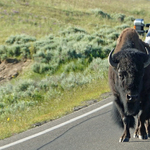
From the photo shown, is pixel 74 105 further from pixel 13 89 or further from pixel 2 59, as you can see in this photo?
pixel 2 59

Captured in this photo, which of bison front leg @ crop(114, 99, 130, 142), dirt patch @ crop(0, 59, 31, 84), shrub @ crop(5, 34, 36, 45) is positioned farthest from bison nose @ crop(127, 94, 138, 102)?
shrub @ crop(5, 34, 36, 45)

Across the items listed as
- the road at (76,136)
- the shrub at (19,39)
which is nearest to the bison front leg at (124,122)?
the road at (76,136)

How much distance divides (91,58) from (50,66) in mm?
2091

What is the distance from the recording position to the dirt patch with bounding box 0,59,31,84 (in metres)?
19.2

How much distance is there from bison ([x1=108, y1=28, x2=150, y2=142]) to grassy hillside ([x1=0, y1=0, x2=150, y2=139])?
264 centimetres

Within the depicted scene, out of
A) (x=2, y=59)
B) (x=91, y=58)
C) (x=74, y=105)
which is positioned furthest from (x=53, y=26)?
(x=74, y=105)

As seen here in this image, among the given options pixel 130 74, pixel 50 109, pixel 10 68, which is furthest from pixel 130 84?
pixel 10 68

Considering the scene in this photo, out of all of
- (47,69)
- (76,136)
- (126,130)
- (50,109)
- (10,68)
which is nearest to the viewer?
(126,130)

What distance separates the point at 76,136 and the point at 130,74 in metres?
2.22

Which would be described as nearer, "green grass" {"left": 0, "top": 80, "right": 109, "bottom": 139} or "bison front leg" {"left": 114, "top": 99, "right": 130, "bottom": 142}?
"bison front leg" {"left": 114, "top": 99, "right": 130, "bottom": 142}

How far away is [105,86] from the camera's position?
12.3 m

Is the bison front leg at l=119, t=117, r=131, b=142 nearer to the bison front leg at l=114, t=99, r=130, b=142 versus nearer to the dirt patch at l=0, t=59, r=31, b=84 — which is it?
the bison front leg at l=114, t=99, r=130, b=142

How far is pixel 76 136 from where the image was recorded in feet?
24.8

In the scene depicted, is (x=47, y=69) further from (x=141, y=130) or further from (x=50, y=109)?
(x=141, y=130)
